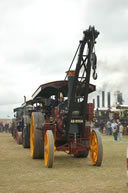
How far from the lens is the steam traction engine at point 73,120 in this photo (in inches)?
277

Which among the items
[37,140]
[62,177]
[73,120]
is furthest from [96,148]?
[37,140]

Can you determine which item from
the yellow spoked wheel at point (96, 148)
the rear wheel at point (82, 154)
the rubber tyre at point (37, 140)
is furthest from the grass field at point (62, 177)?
the rear wheel at point (82, 154)

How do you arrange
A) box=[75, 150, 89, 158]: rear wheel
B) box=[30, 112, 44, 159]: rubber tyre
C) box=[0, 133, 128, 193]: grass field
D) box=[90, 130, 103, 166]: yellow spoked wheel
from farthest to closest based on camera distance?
box=[75, 150, 89, 158]: rear wheel → box=[30, 112, 44, 159]: rubber tyre → box=[90, 130, 103, 166]: yellow spoked wheel → box=[0, 133, 128, 193]: grass field

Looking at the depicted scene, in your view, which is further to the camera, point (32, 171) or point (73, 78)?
point (73, 78)

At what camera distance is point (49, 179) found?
5602 millimetres

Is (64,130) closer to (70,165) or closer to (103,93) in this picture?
(70,165)

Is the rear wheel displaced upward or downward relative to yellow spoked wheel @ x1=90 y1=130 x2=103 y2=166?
downward

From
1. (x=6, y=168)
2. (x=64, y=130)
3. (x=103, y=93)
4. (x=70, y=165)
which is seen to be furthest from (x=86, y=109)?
(x=103, y=93)

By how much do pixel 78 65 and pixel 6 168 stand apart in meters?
2.85

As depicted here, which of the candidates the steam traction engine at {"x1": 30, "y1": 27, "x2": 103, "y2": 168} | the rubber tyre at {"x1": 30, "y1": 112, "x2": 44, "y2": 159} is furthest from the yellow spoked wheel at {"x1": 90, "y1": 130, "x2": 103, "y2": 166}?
the rubber tyre at {"x1": 30, "y1": 112, "x2": 44, "y2": 159}

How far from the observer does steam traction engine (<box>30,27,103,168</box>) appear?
277 inches

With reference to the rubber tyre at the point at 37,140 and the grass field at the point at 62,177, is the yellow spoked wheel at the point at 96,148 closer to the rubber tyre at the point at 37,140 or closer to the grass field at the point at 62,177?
the grass field at the point at 62,177

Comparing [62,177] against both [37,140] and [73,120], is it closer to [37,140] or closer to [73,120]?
[73,120]

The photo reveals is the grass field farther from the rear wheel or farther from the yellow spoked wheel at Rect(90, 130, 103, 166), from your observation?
the rear wheel
